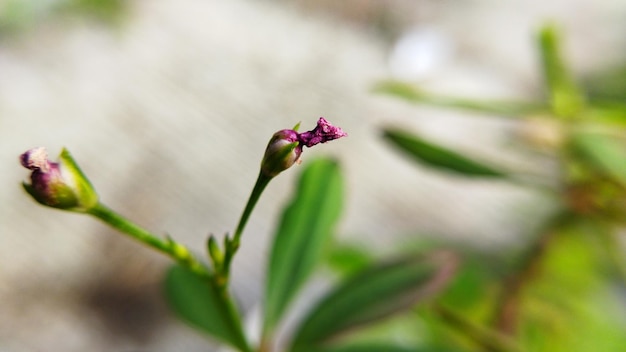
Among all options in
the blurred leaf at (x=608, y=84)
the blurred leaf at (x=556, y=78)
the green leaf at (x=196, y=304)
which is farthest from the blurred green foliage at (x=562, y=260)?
the blurred leaf at (x=608, y=84)

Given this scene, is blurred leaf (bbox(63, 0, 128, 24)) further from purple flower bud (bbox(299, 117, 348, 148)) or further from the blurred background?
purple flower bud (bbox(299, 117, 348, 148))

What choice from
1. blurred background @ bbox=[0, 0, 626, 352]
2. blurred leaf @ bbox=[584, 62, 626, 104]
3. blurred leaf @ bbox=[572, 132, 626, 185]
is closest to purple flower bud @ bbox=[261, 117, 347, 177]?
blurred leaf @ bbox=[572, 132, 626, 185]

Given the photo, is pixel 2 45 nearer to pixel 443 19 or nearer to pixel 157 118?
pixel 157 118

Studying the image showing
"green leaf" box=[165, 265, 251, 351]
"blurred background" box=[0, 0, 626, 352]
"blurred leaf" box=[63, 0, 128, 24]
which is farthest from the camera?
"blurred leaf" box=[63, 0, 128, 24]

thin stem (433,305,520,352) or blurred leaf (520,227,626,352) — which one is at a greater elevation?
blurred leaf (520,227,626,352)

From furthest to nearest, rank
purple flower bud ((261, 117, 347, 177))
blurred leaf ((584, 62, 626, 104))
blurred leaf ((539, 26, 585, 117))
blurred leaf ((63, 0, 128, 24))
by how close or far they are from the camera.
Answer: blurred leaf ((63, 0, 128, 24)), blurred leaf ((584, 62, 626, 104)), blurred leaf ((539, 26, 585, 117)), purple flower bud ((261, 117, 347, 177))

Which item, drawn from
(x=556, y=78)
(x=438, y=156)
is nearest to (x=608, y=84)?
(x=556, y=78)

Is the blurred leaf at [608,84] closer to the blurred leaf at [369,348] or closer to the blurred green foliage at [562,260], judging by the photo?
the blurred green foliage at [562,260]

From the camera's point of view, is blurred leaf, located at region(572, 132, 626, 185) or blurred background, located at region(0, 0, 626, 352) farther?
blurred background, located at region(0, 0, 626, 352)

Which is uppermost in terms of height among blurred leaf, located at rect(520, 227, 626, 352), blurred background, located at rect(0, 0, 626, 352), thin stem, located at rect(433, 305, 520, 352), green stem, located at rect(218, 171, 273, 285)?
blurred background, located at rect(0, 0, 626, 352)
